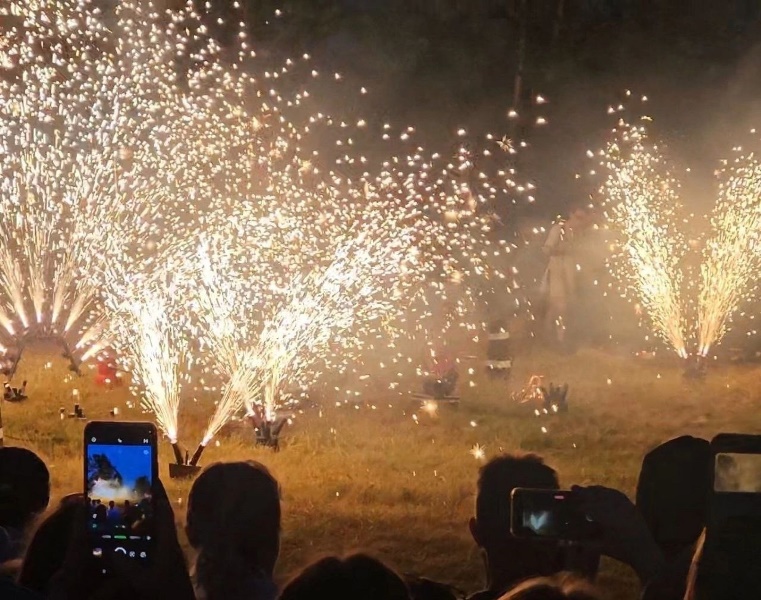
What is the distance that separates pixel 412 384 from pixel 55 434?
5.47 metres

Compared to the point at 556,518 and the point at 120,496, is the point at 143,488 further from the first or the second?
the point at 556,518

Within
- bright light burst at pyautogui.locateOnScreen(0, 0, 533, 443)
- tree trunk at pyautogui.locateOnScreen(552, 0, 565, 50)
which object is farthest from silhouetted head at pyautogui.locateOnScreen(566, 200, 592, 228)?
tree trunk at pyautogui.locateOnScreen(552, 0, 565, 50)

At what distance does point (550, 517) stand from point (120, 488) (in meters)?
1.68

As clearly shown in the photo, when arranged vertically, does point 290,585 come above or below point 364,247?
below

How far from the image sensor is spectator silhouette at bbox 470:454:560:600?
3.86 meters

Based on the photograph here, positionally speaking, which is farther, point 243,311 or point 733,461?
point 243,311

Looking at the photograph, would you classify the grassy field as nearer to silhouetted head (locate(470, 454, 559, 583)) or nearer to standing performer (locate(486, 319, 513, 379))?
standing performer (locate(486, 319, 513, 379))

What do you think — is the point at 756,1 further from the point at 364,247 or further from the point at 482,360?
the point at 364,247

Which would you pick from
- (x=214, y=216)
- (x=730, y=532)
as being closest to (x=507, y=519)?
(x=730, y=532)

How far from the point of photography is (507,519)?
3.98m

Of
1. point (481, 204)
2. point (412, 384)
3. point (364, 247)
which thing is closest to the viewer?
point (364, 247)

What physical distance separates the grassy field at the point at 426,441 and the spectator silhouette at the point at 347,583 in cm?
495

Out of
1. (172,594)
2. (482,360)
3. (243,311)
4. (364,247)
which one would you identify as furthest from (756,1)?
(172,594)

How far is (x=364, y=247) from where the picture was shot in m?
14.0
